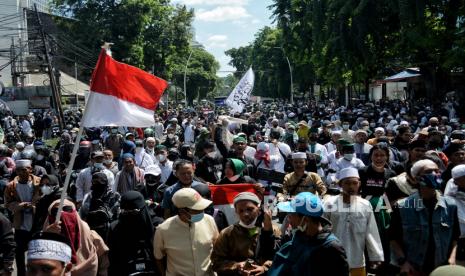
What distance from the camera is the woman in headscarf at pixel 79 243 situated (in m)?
4.84

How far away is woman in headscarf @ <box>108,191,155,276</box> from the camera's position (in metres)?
5.50

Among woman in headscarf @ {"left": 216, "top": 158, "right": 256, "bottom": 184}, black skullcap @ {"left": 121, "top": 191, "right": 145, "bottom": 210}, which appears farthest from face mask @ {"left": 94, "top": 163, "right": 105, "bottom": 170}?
black skullcap @ {"left": 121, "top": 191, "right": 145, "bottom": 210}

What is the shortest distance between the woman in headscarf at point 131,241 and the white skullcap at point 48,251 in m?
1.76

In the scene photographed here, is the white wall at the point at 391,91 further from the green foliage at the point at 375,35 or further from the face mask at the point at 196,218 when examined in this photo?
the face mask at the point at 196,218

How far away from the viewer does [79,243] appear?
498 cm

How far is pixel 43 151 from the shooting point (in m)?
11.7

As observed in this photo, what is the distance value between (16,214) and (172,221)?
3.25 metres

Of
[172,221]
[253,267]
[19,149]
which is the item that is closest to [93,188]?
[172,221]

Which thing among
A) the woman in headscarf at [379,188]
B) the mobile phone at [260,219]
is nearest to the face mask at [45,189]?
the mobile phone at [260,219]

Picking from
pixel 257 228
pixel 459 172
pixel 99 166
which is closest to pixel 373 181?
pixel 459 172

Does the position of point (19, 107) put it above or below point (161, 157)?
above

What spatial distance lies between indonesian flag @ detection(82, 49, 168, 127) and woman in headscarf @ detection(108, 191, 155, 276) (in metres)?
0.75

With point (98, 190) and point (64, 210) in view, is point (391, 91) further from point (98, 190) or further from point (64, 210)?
point (64, 210)

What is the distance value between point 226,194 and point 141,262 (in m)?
1.64
